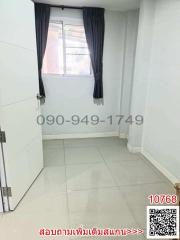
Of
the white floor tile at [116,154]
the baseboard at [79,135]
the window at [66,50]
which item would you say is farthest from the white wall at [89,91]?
the white floor tile at [116,154]

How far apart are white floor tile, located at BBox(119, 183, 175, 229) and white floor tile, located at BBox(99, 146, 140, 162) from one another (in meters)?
0.74

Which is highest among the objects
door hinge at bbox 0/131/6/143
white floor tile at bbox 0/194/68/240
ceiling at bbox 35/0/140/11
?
ceiling at bbox 35/0/140/11

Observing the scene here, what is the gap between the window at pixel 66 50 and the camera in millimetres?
3258

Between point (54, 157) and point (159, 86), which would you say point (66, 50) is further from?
point (54, 157)

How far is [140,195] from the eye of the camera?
2.10m

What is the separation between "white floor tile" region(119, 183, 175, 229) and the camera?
5.91ft

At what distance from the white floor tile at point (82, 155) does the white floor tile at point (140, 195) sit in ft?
2.74

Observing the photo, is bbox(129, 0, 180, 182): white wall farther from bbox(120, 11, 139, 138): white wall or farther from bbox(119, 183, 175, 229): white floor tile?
bbox(120, 11, 139, 138): white wall

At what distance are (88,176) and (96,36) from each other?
2403 mm

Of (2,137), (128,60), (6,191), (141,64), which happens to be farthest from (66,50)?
(6,191)

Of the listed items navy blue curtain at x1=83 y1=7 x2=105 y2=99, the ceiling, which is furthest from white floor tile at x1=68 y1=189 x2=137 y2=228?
the ceiling

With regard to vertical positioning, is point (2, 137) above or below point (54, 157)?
above

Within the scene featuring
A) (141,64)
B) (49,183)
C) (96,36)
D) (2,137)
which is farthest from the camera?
(96,36)

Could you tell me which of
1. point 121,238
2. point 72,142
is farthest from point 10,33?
point 72,142
